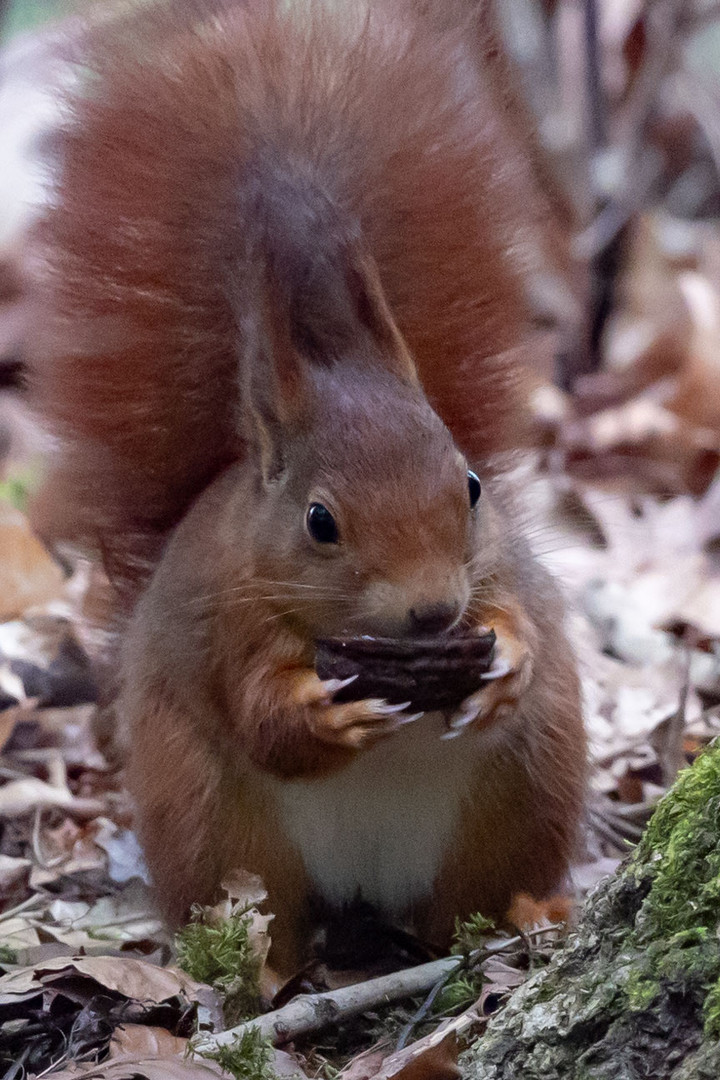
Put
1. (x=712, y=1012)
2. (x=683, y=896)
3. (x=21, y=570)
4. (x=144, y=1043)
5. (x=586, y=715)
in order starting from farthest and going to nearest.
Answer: (x=21, y=570) → (x=586, y=715) → (x=144, y=1043) → (x=683, y=896) → (x=712, y=1012)

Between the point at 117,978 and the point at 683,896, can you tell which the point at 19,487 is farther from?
the point at 683,896

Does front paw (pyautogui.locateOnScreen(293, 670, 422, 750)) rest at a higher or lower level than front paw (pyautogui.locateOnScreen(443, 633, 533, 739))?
lower

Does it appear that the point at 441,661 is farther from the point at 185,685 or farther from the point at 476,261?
the point at 476,261

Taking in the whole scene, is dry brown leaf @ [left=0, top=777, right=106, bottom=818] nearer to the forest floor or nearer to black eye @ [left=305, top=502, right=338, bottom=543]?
the forest floor

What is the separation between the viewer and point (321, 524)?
193cm


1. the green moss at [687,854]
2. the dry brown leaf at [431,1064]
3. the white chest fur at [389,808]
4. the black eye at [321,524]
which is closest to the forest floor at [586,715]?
the dry brown leaf at [431,1064]

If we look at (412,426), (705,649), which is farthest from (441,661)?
(705,649)

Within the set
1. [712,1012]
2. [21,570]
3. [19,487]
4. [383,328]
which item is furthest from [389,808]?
[19,487]

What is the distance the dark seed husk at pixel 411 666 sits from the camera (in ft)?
6.10

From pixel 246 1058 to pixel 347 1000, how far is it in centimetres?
31

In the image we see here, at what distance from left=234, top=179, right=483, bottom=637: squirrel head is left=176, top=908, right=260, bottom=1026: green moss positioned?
445 millimetres

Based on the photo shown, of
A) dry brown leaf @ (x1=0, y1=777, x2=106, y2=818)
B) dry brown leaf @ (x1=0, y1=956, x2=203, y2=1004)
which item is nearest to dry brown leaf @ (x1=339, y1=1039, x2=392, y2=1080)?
dry brown leaf @ (x1=0, y1=956, x2=203, y2=1004)

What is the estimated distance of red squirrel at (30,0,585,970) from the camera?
1980mm

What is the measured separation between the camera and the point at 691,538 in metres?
3.88
